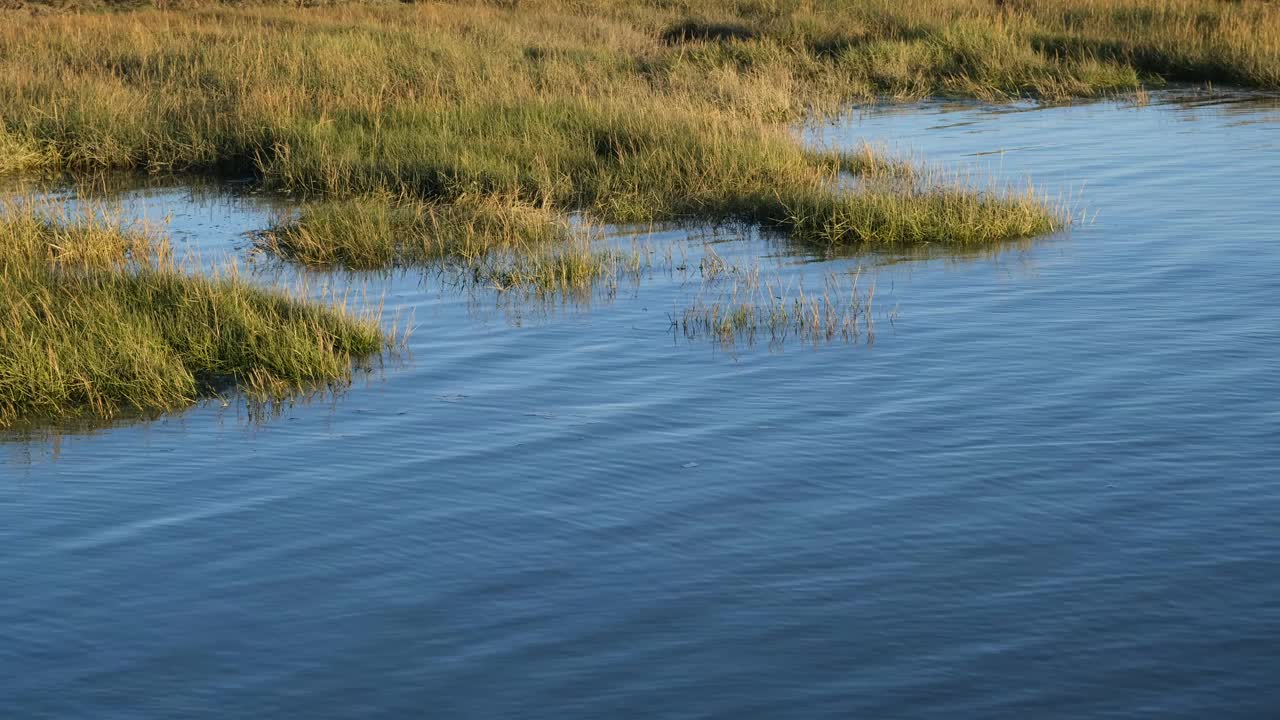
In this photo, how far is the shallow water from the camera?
4512mm

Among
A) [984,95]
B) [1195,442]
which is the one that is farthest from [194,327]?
[984,95]

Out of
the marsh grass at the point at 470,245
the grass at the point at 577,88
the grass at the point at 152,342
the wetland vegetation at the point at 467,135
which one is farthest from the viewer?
the grass at the point at 577,88

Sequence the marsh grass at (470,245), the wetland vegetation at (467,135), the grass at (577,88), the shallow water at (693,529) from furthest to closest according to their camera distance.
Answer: the grass at (577,88) < the marsh grass at (470,245) < the wetland vegetation at (467,135) < the shallow water at (693,529)

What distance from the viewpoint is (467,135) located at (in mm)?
13992

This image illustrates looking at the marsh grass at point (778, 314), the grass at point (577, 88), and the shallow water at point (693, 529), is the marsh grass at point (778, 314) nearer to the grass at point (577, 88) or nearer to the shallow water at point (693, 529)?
the shallow water at point (693, 529)

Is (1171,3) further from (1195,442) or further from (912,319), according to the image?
(1195,442)

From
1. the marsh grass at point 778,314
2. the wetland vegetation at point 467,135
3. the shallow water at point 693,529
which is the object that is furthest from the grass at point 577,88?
the shallow water at point 693,529

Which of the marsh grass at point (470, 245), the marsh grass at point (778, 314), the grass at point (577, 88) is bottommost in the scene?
the marsh grass at point (778, 314)

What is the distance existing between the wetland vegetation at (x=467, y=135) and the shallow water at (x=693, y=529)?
74cm

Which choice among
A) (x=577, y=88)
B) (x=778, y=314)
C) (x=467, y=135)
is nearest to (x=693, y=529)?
(x=778, y=314)

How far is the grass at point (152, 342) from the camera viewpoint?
7492 mm

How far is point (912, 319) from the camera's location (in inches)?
353

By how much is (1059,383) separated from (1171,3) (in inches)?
712

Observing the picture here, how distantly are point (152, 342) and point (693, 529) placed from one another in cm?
346
